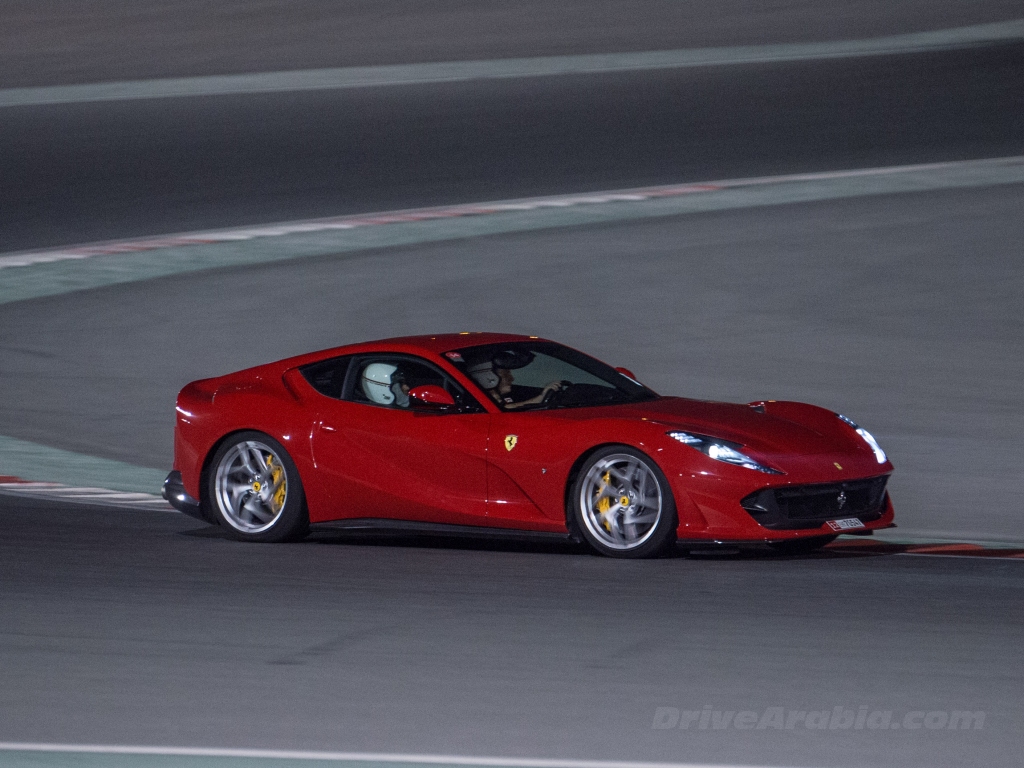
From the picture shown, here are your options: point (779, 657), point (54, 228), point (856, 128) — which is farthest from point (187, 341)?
point (856, 128)

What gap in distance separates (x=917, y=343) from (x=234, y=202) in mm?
10397

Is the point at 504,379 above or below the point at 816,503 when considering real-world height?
above

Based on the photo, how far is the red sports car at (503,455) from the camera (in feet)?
29.6

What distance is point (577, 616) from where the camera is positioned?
302 inches

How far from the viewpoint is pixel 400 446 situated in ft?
31.8

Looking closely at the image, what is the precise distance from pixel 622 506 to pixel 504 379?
117 cm

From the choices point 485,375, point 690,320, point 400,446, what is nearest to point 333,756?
point 400,446

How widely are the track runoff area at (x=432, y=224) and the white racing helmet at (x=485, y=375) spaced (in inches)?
373

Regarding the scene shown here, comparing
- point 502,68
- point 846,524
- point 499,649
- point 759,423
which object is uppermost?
point 502,68

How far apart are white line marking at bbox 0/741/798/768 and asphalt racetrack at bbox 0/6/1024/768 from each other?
0.07m

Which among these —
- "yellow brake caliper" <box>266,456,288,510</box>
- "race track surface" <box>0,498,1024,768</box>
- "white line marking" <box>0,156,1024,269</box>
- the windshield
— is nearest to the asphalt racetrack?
"race track surface" <box>0,498,1024,768</box>

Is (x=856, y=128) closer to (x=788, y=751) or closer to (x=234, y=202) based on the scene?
(x=234, y=202)

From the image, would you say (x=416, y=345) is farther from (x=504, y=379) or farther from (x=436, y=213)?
(x=436, y=213)

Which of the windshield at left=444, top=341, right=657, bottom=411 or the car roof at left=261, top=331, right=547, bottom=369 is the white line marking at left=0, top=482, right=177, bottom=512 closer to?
the car roof at left=261, top=331, right=547, bottom=369
